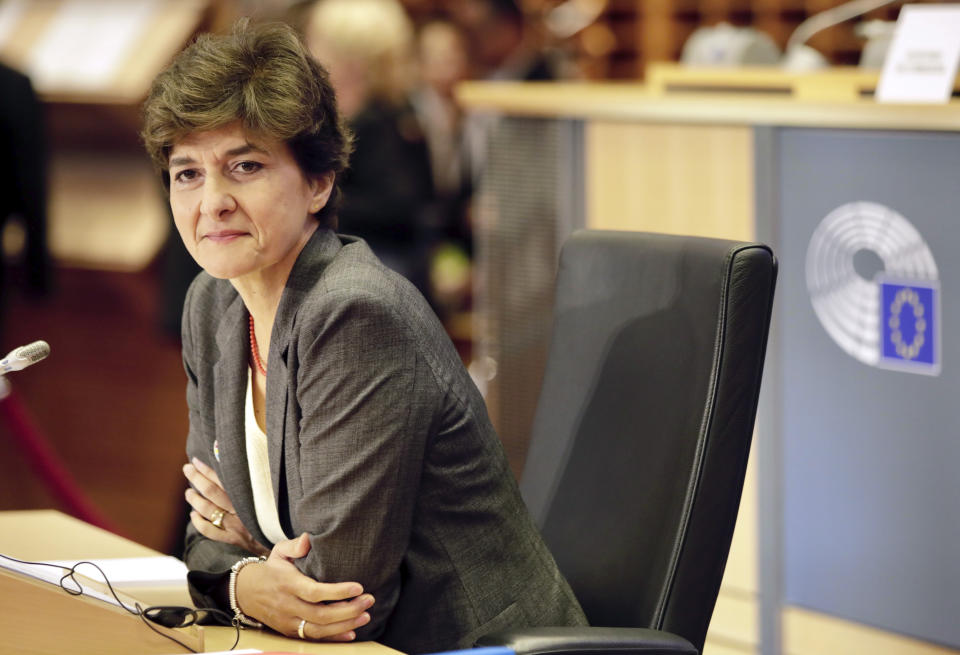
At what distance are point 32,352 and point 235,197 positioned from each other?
1.12 ft

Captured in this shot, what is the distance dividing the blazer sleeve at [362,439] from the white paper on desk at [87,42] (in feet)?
9.38

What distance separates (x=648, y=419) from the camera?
168cm

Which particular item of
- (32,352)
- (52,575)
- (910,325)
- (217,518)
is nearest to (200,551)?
(217,518)

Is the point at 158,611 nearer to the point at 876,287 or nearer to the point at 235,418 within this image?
the point at 235,418

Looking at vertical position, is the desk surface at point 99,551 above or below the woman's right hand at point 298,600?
below

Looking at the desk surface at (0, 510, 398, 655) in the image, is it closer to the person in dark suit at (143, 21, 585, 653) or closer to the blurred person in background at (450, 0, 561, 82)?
the person in dark suit at (143, 21, 585, 653)

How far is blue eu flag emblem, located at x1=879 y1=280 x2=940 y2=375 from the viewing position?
2238 mm

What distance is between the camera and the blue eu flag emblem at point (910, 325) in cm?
224

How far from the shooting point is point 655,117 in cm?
286

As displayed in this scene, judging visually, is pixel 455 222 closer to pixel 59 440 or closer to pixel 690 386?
pixel 59 440

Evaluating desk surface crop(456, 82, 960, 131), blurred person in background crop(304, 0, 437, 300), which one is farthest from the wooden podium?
blurred person in background crop(304, 0, 437, 300)

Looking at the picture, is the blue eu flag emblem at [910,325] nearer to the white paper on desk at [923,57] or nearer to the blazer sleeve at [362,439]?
the white paper on desk at [923,57]

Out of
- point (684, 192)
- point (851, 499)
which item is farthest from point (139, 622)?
point (684, 192)

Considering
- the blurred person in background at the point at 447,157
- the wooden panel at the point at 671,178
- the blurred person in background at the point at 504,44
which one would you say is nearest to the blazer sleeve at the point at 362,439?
the wooden panel at the point at 671,178
